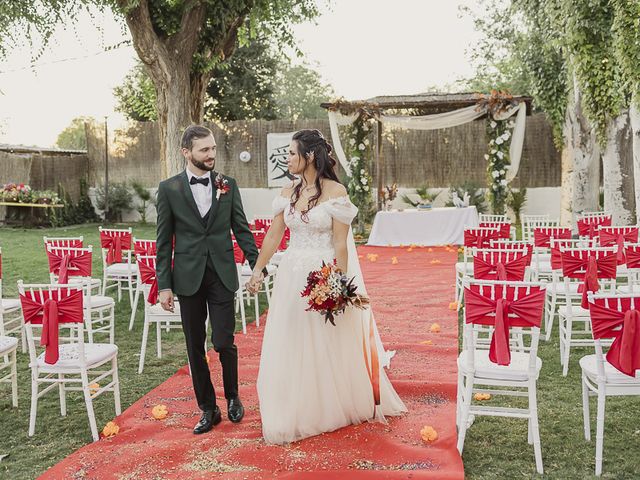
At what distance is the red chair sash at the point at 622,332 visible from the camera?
3.76 meters

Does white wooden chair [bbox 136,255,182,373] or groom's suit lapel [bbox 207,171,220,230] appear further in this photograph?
white wooden chair [bbox 136,255,182,373]

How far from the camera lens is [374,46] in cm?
3538

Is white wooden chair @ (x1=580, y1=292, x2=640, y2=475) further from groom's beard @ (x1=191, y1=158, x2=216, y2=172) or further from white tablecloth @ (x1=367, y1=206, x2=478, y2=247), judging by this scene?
white tablecloth @ (x1=367, y1=206, x2=478, y2=247)

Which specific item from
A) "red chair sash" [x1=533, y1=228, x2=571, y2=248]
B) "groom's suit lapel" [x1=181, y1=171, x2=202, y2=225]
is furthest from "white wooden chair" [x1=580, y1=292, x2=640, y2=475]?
"red chair sash" [x1=533, y1=228, x2=571, y2=248]

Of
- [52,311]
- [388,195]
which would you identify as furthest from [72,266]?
[388,195]

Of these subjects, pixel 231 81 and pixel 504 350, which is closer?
pixel 504 350

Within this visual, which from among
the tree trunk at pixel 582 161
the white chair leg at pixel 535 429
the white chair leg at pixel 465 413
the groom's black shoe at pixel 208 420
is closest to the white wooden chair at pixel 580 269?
the white chair leg at pixel 535 429

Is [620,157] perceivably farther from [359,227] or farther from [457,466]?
[457,466]

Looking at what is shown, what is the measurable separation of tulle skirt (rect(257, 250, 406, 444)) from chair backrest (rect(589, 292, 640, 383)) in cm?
143

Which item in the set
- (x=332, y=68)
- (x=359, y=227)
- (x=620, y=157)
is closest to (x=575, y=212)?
(x=620, y=157)

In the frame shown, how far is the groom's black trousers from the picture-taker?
14.4 ft

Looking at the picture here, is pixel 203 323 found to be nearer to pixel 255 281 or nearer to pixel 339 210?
pixel 255 281

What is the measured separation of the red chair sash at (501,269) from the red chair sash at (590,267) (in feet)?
1.23

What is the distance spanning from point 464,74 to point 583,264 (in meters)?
31.1
